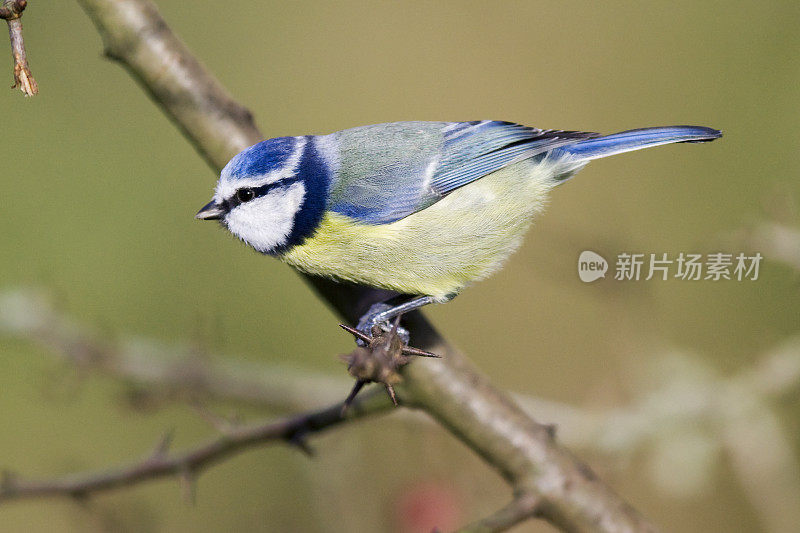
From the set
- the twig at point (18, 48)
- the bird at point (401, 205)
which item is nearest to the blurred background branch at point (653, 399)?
the bird at point (401, 205)

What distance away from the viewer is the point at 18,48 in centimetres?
69

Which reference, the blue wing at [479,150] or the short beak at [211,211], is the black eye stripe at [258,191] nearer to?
the short beak at [211,211]

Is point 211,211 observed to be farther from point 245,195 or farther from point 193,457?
point 193,457

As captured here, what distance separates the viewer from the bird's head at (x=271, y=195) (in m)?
1.15

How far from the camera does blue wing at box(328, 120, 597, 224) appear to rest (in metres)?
1.29

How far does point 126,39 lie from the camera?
1.13 meters

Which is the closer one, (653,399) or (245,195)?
(245,195)

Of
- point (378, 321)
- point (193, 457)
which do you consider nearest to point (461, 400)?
point (378, 321)

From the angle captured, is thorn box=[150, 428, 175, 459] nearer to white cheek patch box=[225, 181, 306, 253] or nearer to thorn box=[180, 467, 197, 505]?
thorn box=[180, 467, 197, 505]

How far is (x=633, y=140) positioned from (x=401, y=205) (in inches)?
17.6

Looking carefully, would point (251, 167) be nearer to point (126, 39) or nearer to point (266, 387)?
point (126, 39)

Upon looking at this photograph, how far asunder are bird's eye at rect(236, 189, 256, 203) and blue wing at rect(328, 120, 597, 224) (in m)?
0.16

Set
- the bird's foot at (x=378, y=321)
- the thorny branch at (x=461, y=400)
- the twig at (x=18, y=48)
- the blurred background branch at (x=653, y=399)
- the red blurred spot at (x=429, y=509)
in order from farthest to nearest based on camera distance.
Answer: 1. the red blurred spot at (x=429, y=509)
2. the blurred background branch at (x=653, y=399)
3. the bird's foot at (x=378, y=321)
4. the thorny branch at (x=461, y=400)
5. the twig at (x=18, y=48)

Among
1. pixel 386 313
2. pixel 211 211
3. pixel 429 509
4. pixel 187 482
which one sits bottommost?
pixel 429 509
